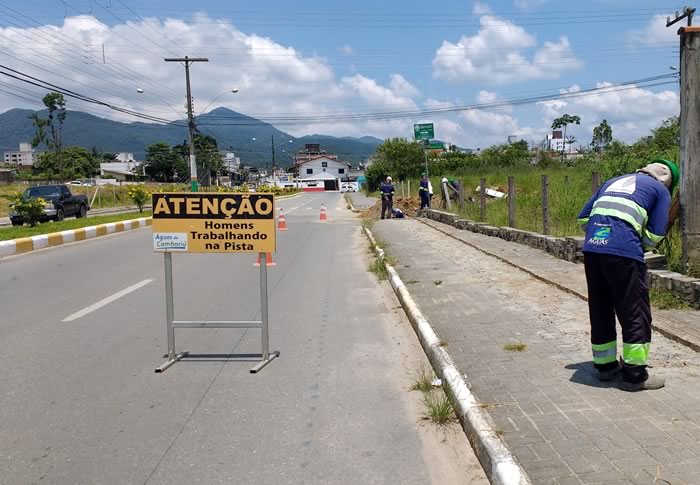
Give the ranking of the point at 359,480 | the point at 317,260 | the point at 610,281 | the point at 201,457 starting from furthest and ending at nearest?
the point at 317,260 < the point at 610,281 < the point at 201,457 < the point at 359,480

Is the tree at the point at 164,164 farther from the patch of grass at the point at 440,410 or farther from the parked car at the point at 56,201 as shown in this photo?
the patch of grass at the point at 440,410

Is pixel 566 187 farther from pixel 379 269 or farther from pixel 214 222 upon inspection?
pixel 214 222

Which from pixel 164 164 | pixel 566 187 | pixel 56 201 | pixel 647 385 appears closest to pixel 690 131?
pixel 647 385

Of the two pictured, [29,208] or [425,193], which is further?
[425,193]

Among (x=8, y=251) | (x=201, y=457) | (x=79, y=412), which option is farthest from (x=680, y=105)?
(x=8, y=251)

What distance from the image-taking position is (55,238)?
16172mm

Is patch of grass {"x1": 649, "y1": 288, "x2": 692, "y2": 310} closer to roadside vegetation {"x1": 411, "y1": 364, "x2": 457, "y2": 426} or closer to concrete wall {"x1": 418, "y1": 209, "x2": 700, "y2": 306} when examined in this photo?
Answer: concrete wall {"x1": 418, "y1": 209, "x2": 700, "y2": 306}

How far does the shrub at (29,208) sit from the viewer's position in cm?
1984

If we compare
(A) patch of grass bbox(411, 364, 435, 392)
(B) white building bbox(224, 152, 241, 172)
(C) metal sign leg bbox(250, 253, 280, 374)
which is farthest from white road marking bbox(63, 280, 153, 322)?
(B) white building bbox(224, 152, 241, 172)

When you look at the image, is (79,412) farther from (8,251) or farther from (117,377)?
(8,251)

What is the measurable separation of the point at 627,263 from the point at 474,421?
156 cm

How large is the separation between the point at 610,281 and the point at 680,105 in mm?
3999

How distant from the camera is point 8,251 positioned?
14039 mm

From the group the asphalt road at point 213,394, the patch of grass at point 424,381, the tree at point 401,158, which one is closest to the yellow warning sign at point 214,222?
the asphalt road at point 213,394
